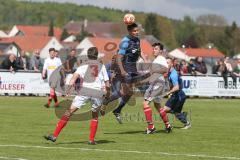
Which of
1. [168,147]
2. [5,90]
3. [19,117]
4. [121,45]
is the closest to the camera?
[168,147]

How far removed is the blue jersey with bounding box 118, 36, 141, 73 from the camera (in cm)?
1736

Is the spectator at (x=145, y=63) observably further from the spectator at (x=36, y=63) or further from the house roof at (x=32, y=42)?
the house roof at (x=32, y=42)

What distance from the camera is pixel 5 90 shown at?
34469 millimetres

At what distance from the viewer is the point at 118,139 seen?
16.0m

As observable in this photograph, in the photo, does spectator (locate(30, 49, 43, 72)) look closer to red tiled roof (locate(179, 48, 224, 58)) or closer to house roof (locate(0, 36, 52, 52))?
house roof (locate(0, 36, 52, 52))

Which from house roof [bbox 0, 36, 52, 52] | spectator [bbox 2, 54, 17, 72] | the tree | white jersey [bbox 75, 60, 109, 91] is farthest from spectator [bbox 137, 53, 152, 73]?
the tree

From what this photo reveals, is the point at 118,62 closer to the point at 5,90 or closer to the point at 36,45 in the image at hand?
the point at 5,90

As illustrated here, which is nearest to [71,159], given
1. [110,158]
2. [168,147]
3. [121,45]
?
[110,158]

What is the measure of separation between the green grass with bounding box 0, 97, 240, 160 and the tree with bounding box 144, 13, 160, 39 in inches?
6358

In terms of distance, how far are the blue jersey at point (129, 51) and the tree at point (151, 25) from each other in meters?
165

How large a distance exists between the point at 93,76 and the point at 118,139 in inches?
72.5

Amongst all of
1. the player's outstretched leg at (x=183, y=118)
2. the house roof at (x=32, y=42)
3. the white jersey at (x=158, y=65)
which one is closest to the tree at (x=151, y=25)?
the house roof at (x=32, y=42)

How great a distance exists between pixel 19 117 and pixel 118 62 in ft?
16.9

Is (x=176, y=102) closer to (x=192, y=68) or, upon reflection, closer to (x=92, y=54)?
(x=92, y=54)
